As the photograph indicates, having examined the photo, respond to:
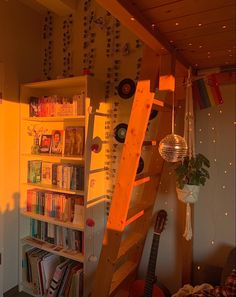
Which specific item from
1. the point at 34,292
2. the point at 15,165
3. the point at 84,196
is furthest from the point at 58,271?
the point at 15,165

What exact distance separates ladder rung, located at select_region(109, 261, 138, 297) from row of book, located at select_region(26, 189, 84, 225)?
495mm

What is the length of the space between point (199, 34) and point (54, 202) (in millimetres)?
1805

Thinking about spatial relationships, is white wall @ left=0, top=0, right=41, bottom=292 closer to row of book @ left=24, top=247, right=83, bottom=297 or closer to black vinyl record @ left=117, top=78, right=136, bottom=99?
row of book @ left=24, top=247, right=83, bottom=297

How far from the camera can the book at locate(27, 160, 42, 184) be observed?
2418 mm

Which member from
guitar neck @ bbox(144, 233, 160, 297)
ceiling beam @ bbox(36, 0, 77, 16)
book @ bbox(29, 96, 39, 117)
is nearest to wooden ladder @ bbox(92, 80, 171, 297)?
guitar neck @ bbox(144, 233, 160, 297)

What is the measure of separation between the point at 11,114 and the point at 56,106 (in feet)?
1.44

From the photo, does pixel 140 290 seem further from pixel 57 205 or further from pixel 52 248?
pixel 57 205

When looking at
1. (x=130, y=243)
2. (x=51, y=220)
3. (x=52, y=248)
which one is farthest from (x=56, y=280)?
(x=130, y=243)

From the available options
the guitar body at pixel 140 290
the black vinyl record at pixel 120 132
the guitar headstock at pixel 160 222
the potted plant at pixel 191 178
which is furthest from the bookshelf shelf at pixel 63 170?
the potted plant at pixel 191 178

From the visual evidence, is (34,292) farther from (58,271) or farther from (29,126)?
(29,126)

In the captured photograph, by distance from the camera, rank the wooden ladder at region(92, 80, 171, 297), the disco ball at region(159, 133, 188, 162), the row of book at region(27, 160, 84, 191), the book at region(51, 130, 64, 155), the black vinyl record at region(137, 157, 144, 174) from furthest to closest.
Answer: the book at region(51, 130, 64, 155) → the row of book at region(27, 160, 84, 191) → the black vinyl record at region(137, 157, 144, 174) → the wooden ladder at region(92, 80, 171, 297) → the disco ball at region(159, 133, 188, 162)

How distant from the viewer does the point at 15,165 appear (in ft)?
7.72

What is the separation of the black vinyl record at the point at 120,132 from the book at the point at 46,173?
0.74 m

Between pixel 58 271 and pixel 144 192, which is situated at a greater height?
pixel 144 192
